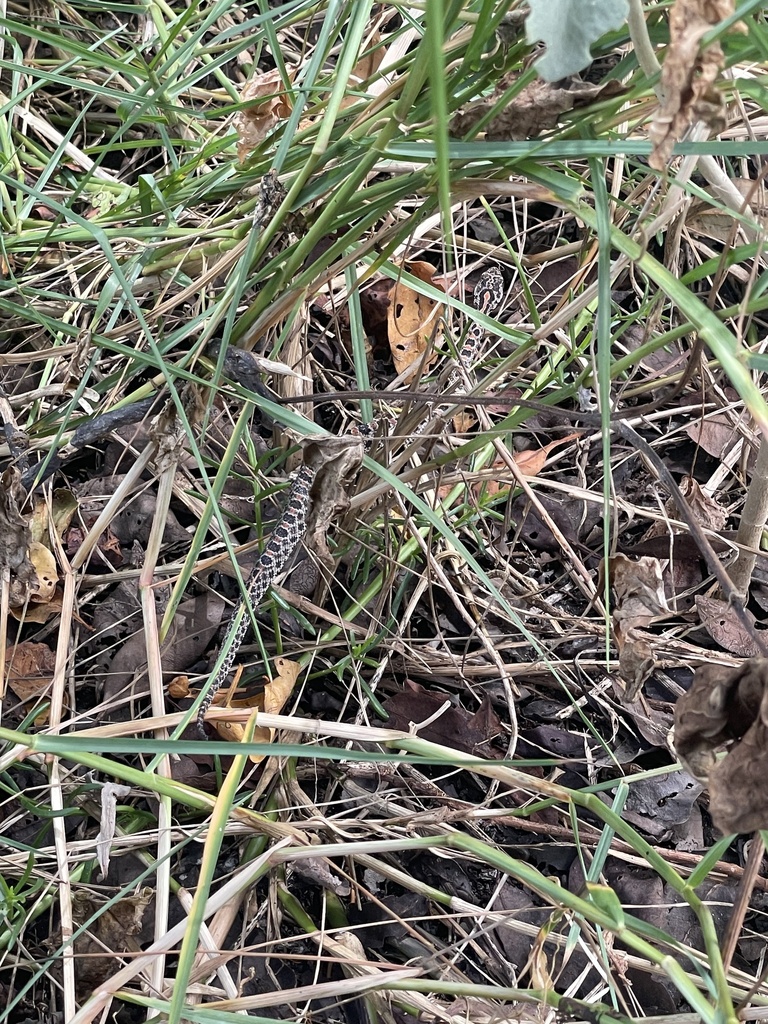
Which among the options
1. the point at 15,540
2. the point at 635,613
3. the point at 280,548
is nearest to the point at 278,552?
the point at 280,548

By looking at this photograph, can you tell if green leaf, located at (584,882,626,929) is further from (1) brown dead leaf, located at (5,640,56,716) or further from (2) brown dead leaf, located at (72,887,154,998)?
(1) brown dead leaf, located at (5,640,56,716)

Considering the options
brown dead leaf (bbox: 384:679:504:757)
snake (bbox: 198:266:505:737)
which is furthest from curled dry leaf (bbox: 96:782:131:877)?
brown dead leaf (bbox: 384:679:504:757)

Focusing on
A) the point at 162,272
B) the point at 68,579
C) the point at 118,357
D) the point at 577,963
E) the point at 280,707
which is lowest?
the point at 577,963

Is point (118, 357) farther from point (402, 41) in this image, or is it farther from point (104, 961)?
point (104, 961)

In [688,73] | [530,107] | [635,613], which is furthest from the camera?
[635,613]

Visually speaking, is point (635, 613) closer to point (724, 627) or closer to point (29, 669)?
point (724, 627)

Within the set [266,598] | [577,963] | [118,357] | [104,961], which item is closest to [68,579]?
[266,598]
